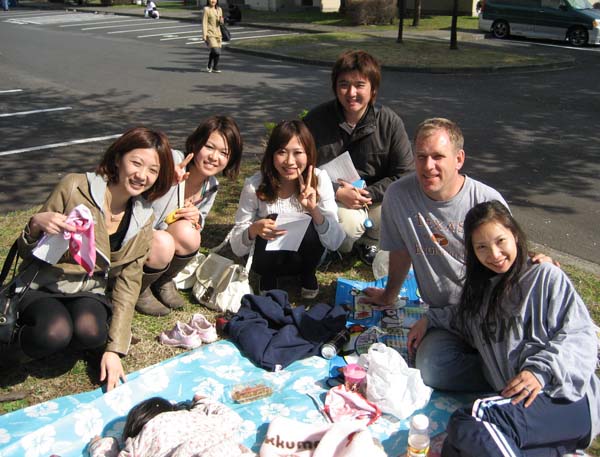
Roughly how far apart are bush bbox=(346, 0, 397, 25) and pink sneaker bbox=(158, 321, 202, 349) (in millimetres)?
21768

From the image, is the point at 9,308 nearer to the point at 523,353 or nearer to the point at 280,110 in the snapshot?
the point at 523,353

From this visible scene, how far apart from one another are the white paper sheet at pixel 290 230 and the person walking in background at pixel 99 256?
2.81 ft

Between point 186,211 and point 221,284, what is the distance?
0.53 m

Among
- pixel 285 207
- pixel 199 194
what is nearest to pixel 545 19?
pixel 285 207

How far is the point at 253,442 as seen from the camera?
2.98 metres

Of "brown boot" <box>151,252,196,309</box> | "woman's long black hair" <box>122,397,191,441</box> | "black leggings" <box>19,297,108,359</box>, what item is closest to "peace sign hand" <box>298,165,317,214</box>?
"brown boot" <box>151,252,196,309</box>

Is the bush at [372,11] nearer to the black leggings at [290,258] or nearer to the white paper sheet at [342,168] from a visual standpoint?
the white paper sheet at [342,168]

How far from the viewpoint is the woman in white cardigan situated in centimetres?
402

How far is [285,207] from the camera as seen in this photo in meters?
4.21

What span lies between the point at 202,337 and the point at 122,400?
693 mm

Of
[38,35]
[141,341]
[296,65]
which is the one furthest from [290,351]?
[38,35]

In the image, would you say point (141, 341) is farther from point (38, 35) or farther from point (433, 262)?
point (38, 35)

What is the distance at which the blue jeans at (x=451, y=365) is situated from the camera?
10.6ft

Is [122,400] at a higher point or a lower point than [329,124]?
lower
